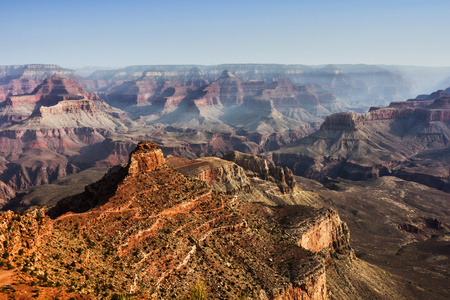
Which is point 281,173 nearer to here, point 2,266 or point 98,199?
point 98,199

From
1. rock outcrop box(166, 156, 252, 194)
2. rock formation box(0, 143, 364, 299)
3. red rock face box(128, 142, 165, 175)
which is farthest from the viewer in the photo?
rock outcrop box(166, 156, 252, 194)

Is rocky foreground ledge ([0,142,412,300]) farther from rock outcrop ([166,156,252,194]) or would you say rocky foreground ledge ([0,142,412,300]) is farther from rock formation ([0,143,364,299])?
rock outcrop ([166,156,252,194])

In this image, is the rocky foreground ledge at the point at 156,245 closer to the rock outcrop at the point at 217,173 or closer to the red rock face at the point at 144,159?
the red rock face at the point at 144,159

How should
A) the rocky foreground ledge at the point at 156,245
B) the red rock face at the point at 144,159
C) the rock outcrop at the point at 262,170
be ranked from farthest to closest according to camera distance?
the rock outcrop at the point at 262,170 → the red rock face at the point at 144,159 → the rocky foreground ledge at the point at 156,245

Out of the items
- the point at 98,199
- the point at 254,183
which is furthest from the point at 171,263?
the point at 254,183

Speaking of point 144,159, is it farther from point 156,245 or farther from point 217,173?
point 217,173

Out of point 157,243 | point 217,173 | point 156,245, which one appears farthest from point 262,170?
point 156,245

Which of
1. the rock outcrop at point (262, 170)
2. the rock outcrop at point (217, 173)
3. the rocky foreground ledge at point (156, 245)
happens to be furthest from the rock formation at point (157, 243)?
the rock outcrop at point (262, 170)

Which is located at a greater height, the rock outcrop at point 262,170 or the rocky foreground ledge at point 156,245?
the rocky foreground ledge at point 156,245

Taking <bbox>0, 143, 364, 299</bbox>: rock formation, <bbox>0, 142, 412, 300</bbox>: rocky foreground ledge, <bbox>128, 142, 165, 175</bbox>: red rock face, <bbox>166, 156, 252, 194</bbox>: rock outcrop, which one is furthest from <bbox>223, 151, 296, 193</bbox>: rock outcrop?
<bbox>128, 142, 165, 175</bbox>: red rock face
